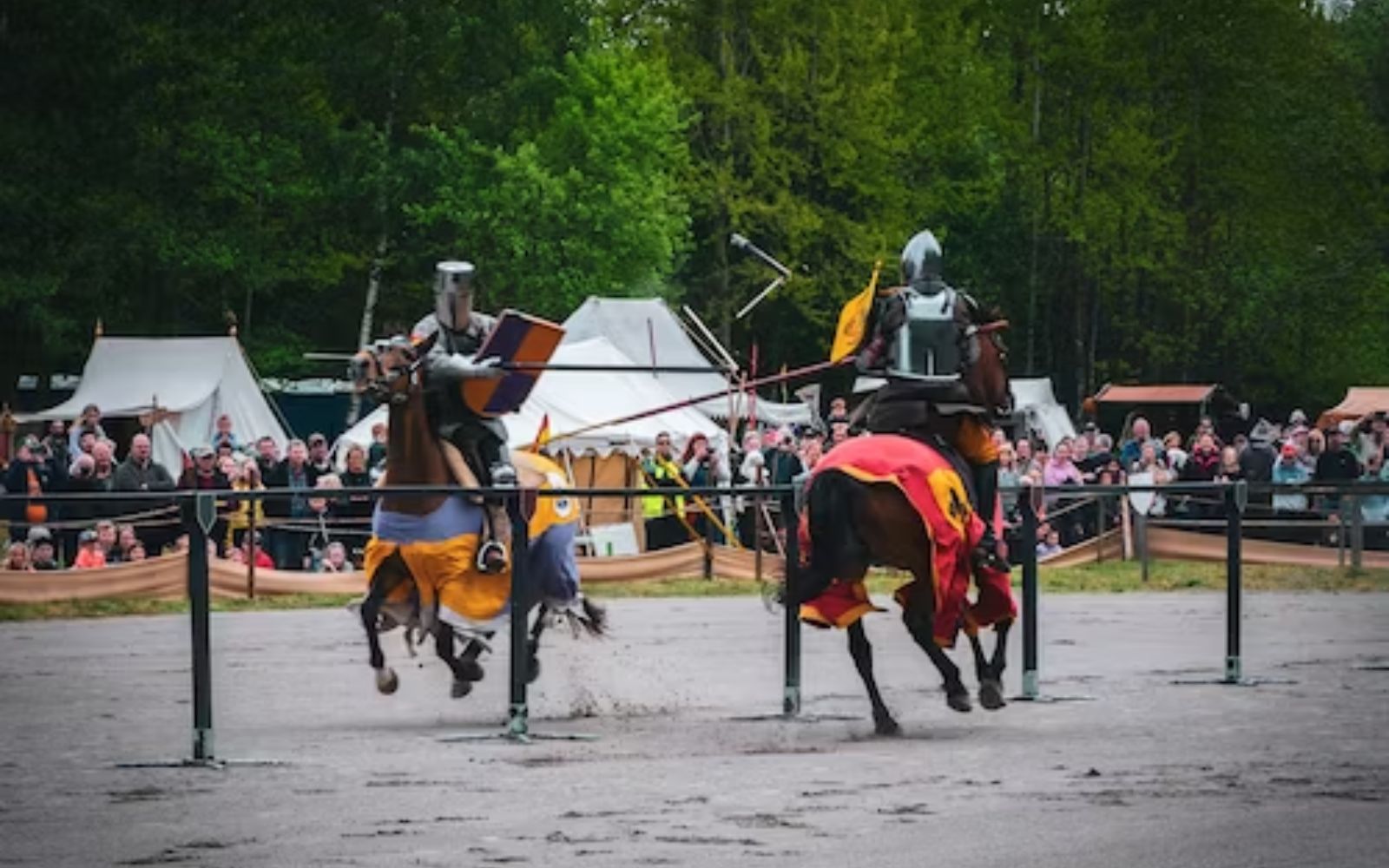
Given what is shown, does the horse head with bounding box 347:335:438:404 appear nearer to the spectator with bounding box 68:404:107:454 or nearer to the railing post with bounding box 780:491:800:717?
the railing post with bounding box 780:491:800:717

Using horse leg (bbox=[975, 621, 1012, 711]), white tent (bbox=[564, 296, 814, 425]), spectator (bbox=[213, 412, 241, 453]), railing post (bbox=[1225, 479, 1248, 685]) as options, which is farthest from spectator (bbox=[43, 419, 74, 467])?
horse leg (bbox=[975, 621, 1012, 711])

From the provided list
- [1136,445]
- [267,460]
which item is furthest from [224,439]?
[1136,445]

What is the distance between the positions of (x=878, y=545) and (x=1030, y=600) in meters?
2.02

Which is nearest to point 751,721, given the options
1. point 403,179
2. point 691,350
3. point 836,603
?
point 836,603

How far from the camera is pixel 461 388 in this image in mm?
17203

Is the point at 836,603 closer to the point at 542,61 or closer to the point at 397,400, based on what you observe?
the point at 397,400

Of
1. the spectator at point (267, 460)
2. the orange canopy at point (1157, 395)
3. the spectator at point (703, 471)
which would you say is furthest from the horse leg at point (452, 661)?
the orange canopy at point (1157, 395)

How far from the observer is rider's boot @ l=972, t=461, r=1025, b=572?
15828mm

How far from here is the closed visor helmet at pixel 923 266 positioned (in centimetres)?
1603

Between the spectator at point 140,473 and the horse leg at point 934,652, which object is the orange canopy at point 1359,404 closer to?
the spectator at point 140,473

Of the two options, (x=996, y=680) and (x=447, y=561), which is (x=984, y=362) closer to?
(x=996, y=680)

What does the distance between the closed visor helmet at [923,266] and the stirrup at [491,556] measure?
101 inches

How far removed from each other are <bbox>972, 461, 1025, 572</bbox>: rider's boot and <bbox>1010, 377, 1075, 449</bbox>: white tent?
3909 centimetres

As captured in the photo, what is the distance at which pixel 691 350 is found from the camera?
4412 cm
